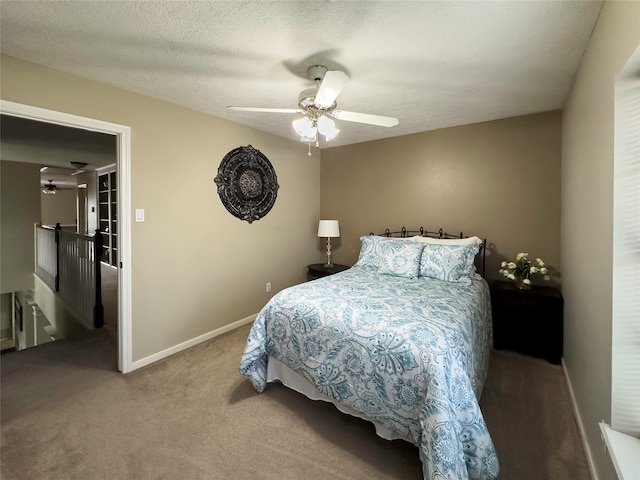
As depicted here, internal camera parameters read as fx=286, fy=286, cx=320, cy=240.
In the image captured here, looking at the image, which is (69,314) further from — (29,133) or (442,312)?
(442,312)

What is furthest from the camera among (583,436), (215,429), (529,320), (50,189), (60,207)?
(60,207)

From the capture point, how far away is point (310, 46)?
1.74m

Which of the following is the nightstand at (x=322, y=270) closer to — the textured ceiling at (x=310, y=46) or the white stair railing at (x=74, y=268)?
the textured ceiling at (x=310, y=46)

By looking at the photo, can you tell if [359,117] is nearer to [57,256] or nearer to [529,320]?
[529,320]

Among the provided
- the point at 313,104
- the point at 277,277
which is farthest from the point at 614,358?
the point at 277,277

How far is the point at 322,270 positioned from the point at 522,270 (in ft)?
7.35

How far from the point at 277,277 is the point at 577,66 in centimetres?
351

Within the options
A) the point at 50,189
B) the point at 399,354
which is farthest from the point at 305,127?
the point at 50,189

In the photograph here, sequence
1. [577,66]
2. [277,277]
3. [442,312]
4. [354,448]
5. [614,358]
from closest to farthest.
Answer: [614,358] → [354,448] → [442,312] → [577,66] → [277,277]

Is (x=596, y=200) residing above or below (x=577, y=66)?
below

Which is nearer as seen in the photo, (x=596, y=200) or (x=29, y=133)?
(x=596, y=200)

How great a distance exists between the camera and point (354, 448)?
1.67m

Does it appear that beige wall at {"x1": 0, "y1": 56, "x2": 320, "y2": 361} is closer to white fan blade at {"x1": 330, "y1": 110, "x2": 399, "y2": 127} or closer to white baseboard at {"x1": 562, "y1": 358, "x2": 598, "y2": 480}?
white fan blade at {"x1": 330, "y1": 110, "x2": 399, "y2": 127}

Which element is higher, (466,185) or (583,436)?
(466,185)
